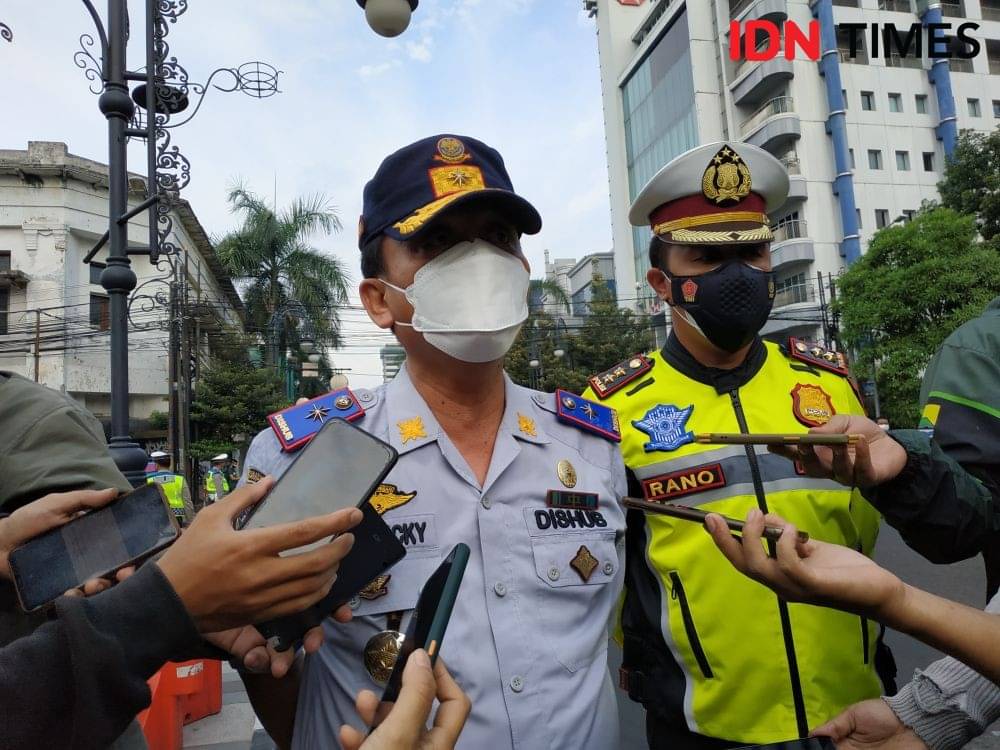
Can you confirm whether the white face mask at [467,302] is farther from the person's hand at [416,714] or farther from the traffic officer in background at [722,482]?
the person's hand at [416,714]

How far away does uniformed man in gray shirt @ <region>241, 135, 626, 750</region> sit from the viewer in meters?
1.44

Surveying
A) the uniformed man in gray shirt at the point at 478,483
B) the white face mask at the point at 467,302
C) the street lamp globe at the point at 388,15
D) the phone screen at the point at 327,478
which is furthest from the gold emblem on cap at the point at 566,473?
the street lamp globe at the point at 388,15

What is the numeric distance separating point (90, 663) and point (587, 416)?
1267 millimetres

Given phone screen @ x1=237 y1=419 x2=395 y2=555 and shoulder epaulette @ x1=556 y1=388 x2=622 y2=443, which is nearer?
phone screen @ x1=237 y1=419 x2=395 y2=555

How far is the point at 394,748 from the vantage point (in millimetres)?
830

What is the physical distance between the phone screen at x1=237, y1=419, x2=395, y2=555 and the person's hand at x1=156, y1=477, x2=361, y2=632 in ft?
0.25

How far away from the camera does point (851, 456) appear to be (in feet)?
5.22

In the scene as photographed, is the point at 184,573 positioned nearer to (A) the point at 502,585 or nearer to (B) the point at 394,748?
(B) the point at 394,748

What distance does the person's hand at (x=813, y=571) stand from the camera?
1237mm

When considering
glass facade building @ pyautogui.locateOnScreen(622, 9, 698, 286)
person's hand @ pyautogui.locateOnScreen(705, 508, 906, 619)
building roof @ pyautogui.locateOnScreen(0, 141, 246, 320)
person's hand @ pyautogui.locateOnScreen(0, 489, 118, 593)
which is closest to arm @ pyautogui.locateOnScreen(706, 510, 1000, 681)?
person's hand @ pyautogui.locateOnScreen(705, 508, 906, 619)

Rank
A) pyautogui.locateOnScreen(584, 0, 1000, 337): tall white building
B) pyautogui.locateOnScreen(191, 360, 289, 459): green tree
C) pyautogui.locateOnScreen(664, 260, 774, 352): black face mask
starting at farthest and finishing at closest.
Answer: pyautogui.locateOnScreen(584, 0, 1000, 337): tall white building → pyautogui.locateOnScreen(191, 360, 289, 459): green tree → pyautogui.locateOnScreen(664, 260, 774, 352): black face mask

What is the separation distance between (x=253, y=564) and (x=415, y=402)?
82 centimetres

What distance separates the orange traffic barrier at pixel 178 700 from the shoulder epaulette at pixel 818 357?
9.04 feet

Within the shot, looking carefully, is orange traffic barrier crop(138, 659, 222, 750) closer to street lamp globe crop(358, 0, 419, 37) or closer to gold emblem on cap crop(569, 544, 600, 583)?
gold emblem on cap crop(569, 544, 600, 583)
